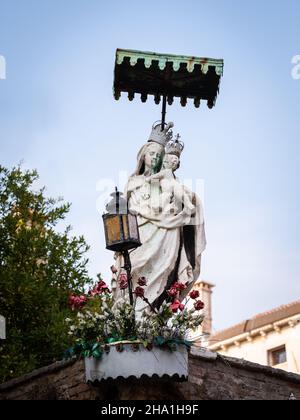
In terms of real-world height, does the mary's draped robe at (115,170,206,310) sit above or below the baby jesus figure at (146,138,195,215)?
below

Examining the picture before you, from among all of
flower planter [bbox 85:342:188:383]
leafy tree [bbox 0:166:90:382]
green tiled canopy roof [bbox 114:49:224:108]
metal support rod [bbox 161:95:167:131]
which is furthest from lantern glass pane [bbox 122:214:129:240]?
leafy tree [bbox 0:166:90:382]

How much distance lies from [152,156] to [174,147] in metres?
0.32

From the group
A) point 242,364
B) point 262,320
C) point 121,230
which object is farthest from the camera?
point 262,320

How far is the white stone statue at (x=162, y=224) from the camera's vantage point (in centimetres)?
1095

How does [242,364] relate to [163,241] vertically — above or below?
below

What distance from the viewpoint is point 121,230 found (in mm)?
9812

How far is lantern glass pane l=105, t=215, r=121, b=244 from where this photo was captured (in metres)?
9.82

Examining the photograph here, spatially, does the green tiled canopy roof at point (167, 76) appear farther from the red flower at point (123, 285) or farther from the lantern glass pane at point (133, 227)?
the red flower at point (123, 285)

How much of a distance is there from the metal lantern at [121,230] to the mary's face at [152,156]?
2066 mm

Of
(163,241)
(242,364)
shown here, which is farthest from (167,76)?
(242,364)

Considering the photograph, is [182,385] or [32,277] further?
[32,277]

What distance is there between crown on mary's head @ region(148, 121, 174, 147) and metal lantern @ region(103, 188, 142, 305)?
2.39m

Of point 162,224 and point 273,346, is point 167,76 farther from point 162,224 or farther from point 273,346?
point 273,346

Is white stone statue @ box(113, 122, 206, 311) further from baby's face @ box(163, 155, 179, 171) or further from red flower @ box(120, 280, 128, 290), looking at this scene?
red flower @ box(120, 280, 128, 290)
